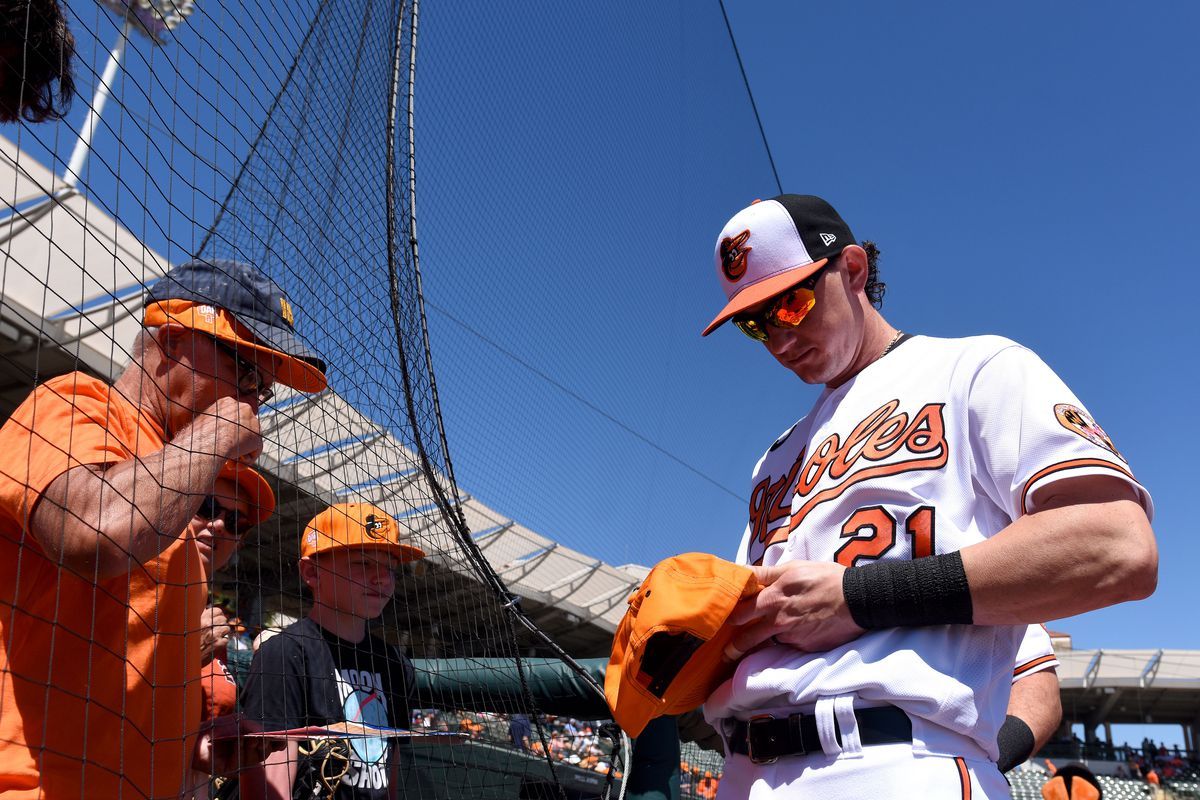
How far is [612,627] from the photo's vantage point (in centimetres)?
1661

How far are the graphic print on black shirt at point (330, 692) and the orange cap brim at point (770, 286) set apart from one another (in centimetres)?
99

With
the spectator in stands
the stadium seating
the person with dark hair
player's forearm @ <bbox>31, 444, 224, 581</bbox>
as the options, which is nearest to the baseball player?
player's forearm @ <bbox>31, 444, 224, 581</bbox>

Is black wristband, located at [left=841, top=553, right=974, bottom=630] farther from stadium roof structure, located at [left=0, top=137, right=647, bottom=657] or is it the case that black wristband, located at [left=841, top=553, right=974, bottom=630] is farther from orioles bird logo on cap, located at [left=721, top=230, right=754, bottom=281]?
stadium roof structure, located at [left=0, top=137, right=647, bottom=657]

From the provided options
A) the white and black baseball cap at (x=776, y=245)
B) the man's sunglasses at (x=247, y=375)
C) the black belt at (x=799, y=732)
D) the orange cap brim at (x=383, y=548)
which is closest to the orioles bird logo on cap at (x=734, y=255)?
the white and black baseball cap at (x=776, y=245)

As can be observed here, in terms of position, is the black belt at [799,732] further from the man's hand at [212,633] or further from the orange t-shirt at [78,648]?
the man's hand at [212,633]

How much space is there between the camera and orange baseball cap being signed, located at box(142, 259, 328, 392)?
1.46m

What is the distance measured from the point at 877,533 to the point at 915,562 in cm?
10

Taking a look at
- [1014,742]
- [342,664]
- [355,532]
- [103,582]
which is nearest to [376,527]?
[355,532]

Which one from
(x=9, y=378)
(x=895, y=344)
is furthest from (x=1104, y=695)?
(x=895, y=344)

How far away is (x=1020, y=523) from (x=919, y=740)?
11.0 inches

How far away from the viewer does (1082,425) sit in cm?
114

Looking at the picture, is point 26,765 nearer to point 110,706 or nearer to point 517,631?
point 110,706

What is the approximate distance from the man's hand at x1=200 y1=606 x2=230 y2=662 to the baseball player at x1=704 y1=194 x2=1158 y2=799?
89cm

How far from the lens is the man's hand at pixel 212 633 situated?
1646 mm
